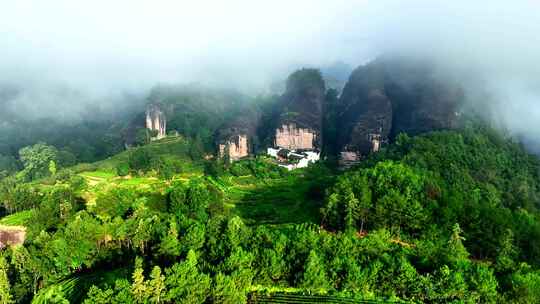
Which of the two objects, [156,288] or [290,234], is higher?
[156,288]

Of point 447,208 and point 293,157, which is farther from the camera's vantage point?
point 293,157

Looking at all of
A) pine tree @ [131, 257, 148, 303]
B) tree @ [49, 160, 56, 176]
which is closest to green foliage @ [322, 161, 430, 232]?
pine tree @ [131, 257, 148, 303]

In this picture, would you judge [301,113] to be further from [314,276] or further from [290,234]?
[314,276]

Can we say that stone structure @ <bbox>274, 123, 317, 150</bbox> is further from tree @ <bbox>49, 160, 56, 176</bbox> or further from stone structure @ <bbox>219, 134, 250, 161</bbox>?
tree @ <bbox>49, 160, 56, 176</bbox>

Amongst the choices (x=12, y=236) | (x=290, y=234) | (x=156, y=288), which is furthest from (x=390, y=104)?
(x=156, y=288)

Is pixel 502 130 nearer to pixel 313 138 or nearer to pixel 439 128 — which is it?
pixel 439 128

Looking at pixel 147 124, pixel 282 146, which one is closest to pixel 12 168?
pixel 147 124
